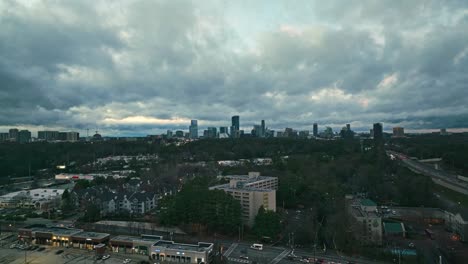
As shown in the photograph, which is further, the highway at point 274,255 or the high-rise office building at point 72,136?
the high-rise office building at point 72,136

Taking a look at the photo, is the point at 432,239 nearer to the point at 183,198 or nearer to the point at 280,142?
the point at 183,198

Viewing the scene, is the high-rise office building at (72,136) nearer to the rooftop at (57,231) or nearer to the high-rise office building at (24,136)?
the high-rise office building at (24,136)

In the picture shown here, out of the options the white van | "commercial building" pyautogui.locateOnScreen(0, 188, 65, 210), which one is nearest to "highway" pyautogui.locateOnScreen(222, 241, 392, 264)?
the white van

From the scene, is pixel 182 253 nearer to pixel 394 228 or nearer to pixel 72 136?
pixel 394 228

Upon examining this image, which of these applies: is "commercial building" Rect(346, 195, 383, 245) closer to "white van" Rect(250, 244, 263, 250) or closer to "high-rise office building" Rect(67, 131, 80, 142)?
"white van" Rect(250, 244, 263, 250)

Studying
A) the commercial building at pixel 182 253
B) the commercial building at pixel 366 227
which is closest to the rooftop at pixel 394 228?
the commercial building at pixel 366 227

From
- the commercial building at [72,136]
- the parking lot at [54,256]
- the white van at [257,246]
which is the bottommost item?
the parking lot at [54,256]
